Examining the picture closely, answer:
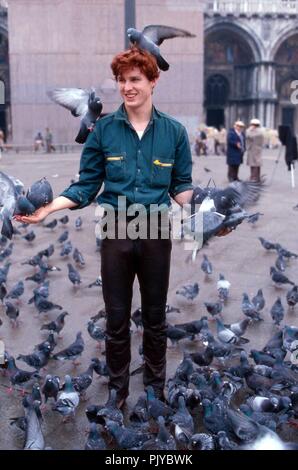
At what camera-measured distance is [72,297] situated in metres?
6.48

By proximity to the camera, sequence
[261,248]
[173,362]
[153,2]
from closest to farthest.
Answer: [173,362] → [261,248] → [153,2]

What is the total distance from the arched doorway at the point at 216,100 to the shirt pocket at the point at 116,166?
4338 cm

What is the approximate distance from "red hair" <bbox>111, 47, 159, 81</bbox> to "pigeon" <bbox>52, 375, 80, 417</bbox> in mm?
2054

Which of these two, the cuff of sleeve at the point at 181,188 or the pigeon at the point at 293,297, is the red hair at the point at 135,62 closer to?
the cuff of sleeve at the point at 181,188

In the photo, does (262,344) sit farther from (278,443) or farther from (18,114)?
(18,114)

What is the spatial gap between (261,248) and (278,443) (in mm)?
5886

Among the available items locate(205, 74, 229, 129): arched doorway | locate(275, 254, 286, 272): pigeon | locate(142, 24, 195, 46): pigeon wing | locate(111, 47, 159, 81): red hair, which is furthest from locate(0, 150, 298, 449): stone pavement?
locate(205, 74, 229, 129): arched doorway

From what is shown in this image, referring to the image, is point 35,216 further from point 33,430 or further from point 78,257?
point 78,257

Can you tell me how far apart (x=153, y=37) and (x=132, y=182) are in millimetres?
1766

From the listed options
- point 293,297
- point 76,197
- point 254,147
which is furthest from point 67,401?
point 254,147

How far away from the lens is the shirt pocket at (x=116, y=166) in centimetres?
331

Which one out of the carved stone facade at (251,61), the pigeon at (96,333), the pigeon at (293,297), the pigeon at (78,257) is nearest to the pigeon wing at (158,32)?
the pigeon at (96,333)
